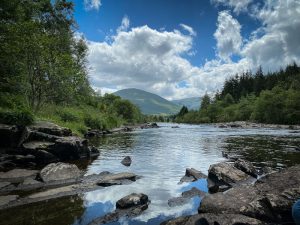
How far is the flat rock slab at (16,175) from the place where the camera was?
15.7m

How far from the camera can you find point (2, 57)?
79.4 ft

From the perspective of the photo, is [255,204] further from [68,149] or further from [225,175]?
[68,149]

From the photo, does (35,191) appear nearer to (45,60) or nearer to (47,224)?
(47,224)

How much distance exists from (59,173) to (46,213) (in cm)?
565

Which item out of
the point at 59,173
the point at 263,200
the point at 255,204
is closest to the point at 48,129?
the point at 59,173

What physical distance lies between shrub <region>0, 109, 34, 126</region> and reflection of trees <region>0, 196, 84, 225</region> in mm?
11623

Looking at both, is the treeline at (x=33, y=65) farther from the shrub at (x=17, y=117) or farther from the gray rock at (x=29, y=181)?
the gray rock at (x=29, y=181)

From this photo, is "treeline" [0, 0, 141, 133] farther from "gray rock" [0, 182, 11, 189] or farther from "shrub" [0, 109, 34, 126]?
"gray rock" [0, 182, 11, 189]

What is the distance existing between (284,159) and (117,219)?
18.2 meters

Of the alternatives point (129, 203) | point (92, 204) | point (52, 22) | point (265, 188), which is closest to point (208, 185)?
point (265, 188)

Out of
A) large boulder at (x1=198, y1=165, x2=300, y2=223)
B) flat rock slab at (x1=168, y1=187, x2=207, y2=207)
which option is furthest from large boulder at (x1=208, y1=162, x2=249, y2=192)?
large boulder at (x1=198, y1=165, x2=300, y2=223)

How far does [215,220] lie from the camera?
30.4 feet

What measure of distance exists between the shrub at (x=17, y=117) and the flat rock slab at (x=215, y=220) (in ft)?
55.0

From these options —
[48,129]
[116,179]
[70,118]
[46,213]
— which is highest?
[70,118]
